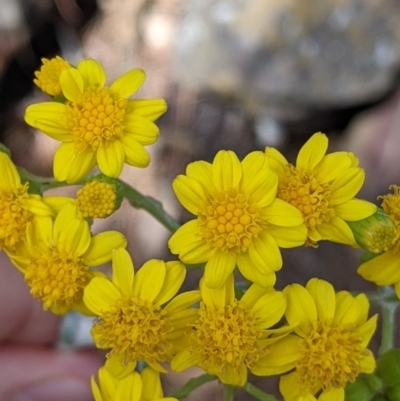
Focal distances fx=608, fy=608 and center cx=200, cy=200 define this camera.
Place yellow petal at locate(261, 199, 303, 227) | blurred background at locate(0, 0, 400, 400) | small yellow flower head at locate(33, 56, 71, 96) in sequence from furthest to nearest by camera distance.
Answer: blurred background at locate(0, 0, 400, 400)
small yellow flower head at locate(33, 56, 71, 96)
yellow petal at locate(261, 199, 303, 227)

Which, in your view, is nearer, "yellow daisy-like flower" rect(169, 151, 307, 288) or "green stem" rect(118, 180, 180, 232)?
"yellow daisy-like flower" rect(169, 151, 307, 288)

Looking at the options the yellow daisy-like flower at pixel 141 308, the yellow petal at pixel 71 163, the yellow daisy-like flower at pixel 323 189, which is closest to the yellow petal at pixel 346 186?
the yellow daisy-like flower at pixel 323 189

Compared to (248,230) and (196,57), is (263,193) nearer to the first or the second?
(248,230)

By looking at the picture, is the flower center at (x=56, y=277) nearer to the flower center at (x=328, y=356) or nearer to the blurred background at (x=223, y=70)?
the flower center at (x=328, y=356)

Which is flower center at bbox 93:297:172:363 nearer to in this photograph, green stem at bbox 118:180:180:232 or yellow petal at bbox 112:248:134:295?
yellow petal at bbox 112:248:134:295

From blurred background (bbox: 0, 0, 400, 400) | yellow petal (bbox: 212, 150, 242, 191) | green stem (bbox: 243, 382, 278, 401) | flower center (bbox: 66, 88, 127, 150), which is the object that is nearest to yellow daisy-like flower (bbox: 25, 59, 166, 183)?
flower center (bbox: 66, 88, 127, 150)
